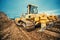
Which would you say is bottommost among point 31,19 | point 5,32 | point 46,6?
point 5,32

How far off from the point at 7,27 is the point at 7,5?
430 millimetres

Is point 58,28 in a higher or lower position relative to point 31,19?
lower

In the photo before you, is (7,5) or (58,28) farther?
(7,5)

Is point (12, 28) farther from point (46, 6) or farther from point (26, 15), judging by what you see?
point (46, 6)

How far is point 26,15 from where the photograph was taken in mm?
2674

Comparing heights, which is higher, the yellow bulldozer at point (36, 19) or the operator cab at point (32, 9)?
the operator cab at point (32, 9)

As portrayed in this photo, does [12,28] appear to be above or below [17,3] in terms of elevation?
below

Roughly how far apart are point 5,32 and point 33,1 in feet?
2.58

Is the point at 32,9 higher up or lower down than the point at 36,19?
higher up

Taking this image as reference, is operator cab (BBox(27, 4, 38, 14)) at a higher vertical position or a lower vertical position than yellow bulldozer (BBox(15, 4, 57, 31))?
higher

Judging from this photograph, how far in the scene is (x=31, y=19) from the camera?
2650 millimetres

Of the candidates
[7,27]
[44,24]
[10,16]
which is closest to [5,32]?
[7,27]

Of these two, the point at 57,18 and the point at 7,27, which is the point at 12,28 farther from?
the point at 57,18

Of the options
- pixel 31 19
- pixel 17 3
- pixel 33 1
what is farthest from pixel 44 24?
pixel 17 3
